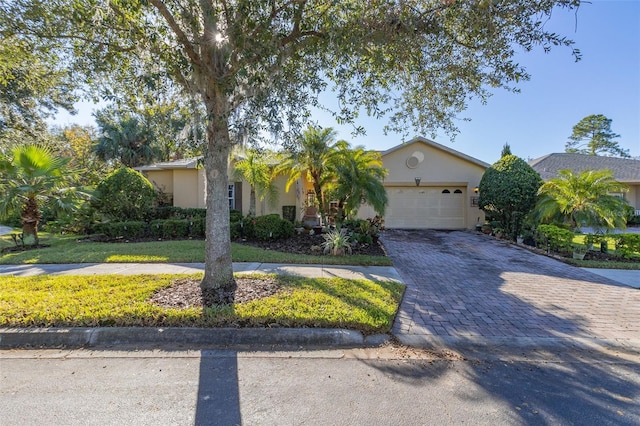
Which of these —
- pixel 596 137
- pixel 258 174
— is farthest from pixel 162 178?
pixel 596 137

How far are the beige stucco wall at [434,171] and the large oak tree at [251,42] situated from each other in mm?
10270

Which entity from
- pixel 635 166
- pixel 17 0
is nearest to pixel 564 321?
pixel 17 0

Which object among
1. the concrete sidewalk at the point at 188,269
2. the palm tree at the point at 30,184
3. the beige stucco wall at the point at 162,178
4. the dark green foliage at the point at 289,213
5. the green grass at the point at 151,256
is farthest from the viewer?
the beige stucco wall at the point at 162,178

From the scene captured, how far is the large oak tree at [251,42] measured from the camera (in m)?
4.89

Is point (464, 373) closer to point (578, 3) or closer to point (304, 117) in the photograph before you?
point (304, 117)

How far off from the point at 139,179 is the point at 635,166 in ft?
96.3

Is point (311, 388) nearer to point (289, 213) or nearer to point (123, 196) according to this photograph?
point (123, 196)

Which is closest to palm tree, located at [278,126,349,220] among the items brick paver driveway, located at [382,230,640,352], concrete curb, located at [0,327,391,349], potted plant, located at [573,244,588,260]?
brick paver driveway, located at [382,230,640,352]

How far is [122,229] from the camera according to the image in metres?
11.5

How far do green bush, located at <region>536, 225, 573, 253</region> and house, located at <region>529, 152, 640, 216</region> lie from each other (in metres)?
10.1

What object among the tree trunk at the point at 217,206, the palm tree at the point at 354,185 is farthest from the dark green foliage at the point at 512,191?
the tree trunk at the point at 217,206

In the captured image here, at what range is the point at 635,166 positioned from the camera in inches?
784

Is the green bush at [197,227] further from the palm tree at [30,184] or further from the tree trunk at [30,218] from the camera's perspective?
the tree trunk at [30,218]

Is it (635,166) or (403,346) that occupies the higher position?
(635,166)
